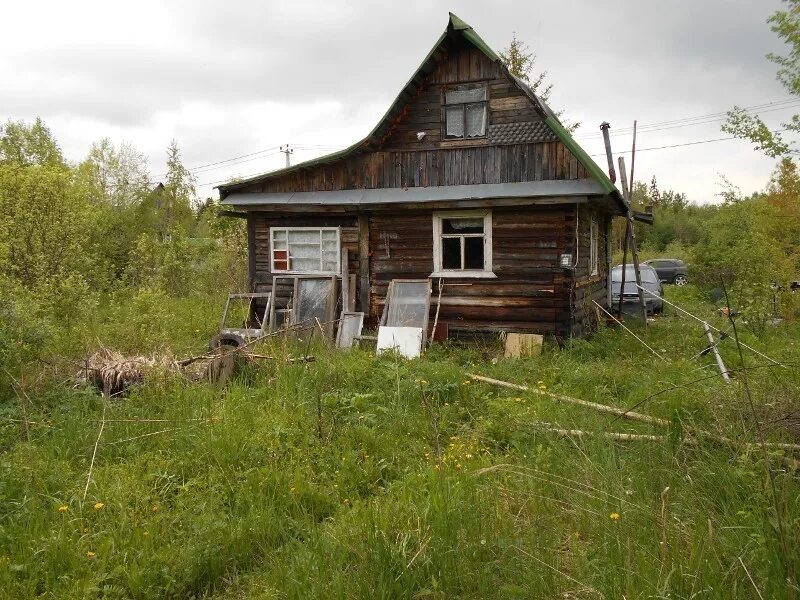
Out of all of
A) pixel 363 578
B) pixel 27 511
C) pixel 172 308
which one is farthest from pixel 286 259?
pixel 363 578

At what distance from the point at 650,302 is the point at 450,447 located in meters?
12.8

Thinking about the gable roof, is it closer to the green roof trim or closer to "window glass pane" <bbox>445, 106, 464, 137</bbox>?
the green roof trim

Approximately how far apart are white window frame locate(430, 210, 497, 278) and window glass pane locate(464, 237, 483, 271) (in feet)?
0.55

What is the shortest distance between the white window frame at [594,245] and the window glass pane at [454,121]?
3.58 metres

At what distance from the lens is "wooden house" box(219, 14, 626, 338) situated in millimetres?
10234

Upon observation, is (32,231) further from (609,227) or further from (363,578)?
(609,227)

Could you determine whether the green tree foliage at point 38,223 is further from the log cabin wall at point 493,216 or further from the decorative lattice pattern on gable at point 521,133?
the decorative lattice pattern on gable at point 521,133

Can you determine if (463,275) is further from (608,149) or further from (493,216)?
(608,149)

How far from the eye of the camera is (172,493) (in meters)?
4.54

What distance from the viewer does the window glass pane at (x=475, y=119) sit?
1084 cm

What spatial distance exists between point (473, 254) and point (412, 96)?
11.1 feet

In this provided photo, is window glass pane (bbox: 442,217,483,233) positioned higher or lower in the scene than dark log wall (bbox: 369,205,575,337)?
higher

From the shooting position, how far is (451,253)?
11.0m

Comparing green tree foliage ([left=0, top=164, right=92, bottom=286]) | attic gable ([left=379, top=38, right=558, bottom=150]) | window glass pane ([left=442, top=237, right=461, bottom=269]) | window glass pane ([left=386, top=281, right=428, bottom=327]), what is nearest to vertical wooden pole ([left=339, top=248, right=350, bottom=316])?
window glass pane ([left=386, top=281, right=428, bottom=327])
